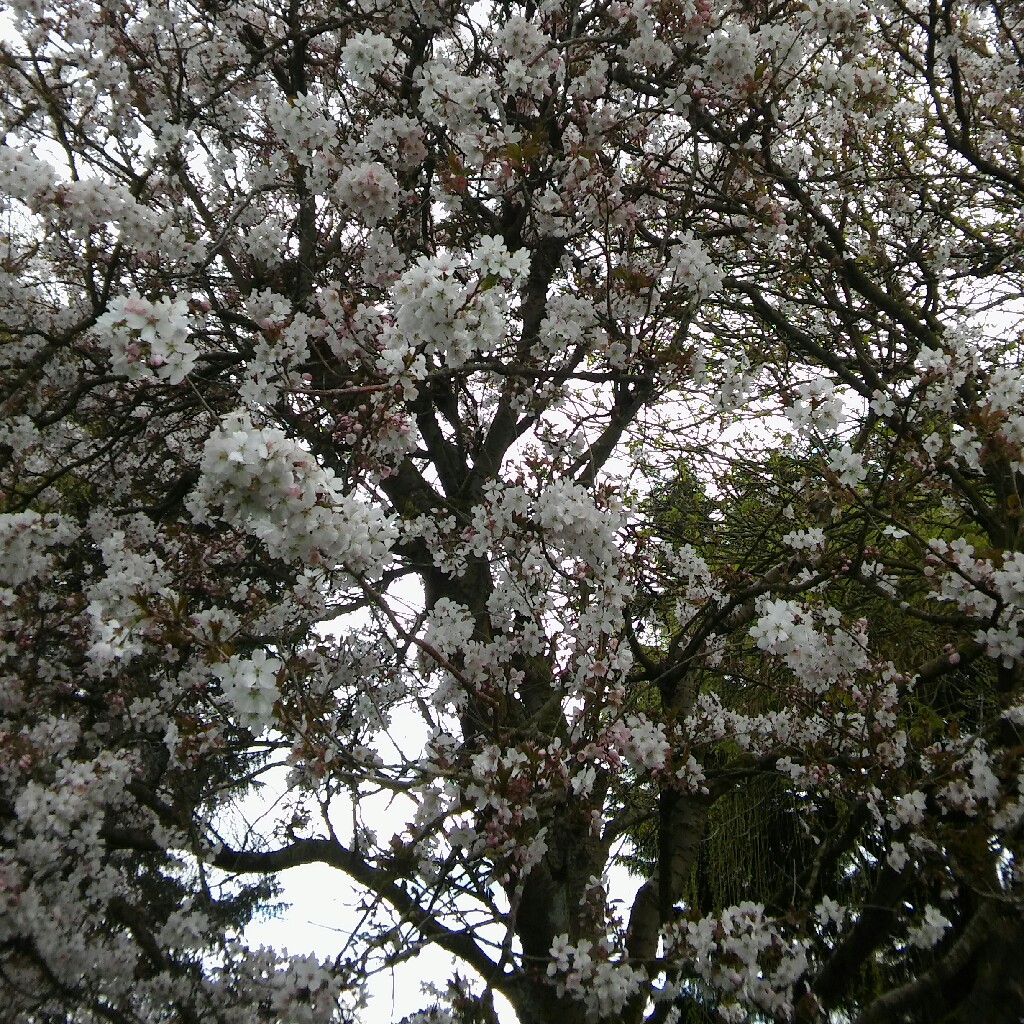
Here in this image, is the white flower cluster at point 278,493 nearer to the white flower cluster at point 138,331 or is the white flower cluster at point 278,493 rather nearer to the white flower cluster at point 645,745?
the white flower cluster at point 138,331

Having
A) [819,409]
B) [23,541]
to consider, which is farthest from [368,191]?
[819,409]

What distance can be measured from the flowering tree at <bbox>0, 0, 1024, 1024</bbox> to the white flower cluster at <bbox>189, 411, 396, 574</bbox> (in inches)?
0.5

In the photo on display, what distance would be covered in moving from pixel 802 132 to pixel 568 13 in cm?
168

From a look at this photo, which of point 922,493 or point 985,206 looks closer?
point 922,493

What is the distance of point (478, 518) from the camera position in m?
3.37

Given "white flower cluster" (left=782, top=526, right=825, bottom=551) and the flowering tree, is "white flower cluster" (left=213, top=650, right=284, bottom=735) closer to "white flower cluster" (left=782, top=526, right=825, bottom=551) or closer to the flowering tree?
the flowering tree

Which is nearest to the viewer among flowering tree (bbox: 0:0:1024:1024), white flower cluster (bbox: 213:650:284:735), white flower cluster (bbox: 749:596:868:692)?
white flower cluster (bbox: 213:650:284:735)

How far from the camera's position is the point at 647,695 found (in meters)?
5.96

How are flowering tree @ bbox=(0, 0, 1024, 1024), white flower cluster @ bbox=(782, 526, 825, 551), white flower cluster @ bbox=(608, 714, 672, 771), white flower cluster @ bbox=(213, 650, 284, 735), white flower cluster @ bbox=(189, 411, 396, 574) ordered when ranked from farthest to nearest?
white flower cluster @ bbox=(782, 526, 825, 551) < white flower cluster @ bbox=(608, 714, 672, 771) < flowering tree @ bbox=(0, 0, 1024, 1024) < white flower cluster @ bbox=(213, 650, 284, 735) < white flower cluster @ bbox=(189, 411, 396, 574)

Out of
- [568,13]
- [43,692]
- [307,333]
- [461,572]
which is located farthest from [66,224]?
[568,13]

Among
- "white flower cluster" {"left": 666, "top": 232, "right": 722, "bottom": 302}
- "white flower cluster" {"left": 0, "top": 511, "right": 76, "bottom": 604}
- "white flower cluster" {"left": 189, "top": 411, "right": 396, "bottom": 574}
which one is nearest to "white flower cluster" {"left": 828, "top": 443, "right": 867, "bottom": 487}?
"white flower cluster" {"left": 666, "top": 232, "right": 722, "bottom": 302}

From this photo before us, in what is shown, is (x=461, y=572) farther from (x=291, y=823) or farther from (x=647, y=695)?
(x=647, y=695)

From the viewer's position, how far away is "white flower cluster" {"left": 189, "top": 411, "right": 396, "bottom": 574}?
1.80m

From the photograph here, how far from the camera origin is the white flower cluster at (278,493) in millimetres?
1799
